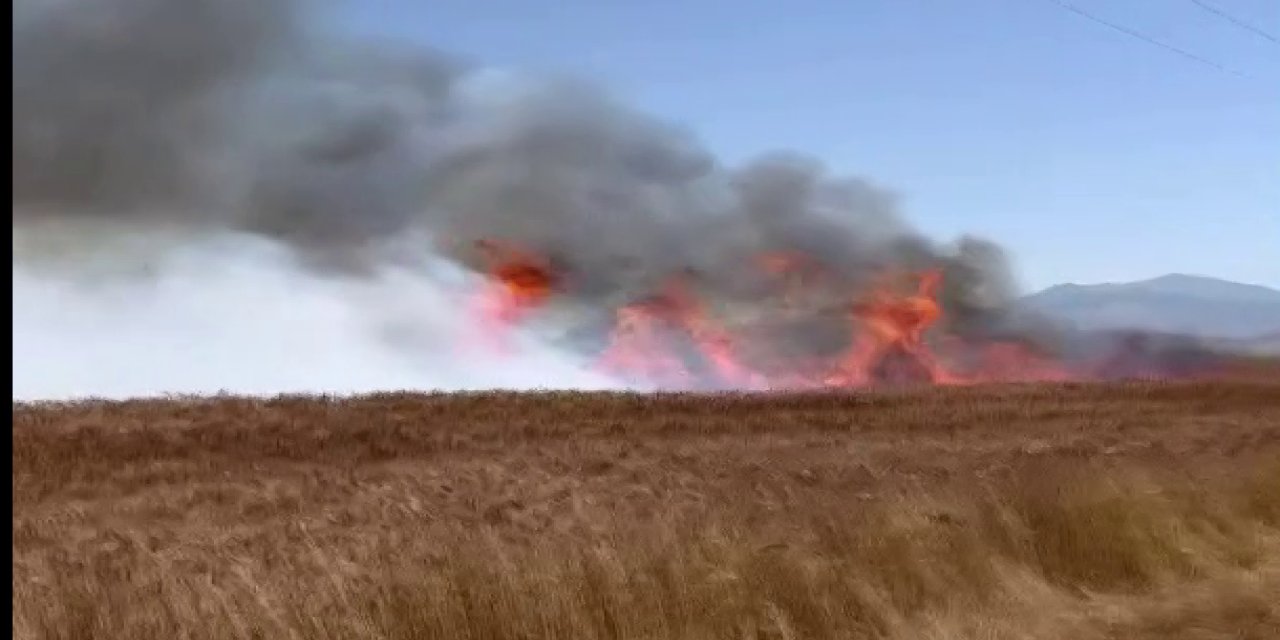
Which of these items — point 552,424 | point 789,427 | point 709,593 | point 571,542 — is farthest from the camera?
point 789,427

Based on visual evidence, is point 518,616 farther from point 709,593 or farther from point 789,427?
point 789,427

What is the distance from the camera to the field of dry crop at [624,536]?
766cm

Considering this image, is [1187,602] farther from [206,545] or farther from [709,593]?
[206,545]

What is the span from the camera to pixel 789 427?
85.9 feet

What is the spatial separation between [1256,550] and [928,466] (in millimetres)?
4656

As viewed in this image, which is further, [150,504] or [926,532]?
[150,504]

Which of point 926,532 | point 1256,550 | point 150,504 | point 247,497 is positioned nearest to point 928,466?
point 1256,550

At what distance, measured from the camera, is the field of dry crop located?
766 cm

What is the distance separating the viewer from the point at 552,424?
23859 mm

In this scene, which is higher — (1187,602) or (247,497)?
(247,497)

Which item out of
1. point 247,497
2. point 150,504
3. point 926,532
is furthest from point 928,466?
point 150,504

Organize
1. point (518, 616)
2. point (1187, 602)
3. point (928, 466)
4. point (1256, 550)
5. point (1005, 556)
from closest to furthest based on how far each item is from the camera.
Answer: point (518, 616) < point (1187, 602) < point (1005, 556) < point (1256, 550) < point (928, 466)

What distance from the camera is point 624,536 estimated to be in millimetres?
9297

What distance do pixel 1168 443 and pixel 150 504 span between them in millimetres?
16272
